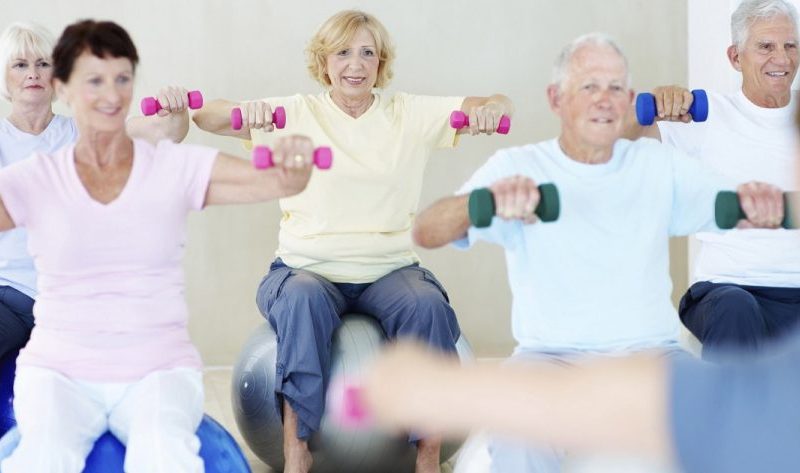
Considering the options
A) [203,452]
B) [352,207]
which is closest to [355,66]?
Answer: [352,207]

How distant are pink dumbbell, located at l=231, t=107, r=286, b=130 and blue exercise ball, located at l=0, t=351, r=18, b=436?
2.80 ft

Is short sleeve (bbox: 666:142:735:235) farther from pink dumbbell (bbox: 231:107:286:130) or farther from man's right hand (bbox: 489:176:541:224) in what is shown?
pink dumbbell (bbox: 231:107:286:130)

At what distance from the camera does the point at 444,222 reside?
8.20 feet

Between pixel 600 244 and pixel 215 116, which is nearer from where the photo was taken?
pixel 600 244

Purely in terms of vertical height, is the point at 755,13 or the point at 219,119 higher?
the point at 755,13

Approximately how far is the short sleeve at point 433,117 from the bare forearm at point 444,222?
101cm

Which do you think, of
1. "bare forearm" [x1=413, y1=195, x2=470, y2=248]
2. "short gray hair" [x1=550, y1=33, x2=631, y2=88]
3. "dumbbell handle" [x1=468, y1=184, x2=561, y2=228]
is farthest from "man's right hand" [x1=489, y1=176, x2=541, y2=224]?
"short gray hair" [x1=550, y1=33, x2=631, y2=88]

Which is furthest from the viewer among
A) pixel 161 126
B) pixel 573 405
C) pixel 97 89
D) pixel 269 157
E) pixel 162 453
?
pixel 161 126

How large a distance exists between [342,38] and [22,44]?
2.98ft

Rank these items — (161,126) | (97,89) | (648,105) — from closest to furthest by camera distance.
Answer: (97,89)
(648,105)
(161,126)

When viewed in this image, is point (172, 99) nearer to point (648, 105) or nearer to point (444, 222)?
point (444, 222)

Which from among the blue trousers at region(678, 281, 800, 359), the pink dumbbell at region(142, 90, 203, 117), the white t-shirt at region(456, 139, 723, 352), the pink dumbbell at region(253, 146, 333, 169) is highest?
the pink dumbbell at region(142, 90, 203, 117)

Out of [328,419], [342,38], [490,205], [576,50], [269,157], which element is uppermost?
[342,38]

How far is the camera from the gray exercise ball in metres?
3.18
